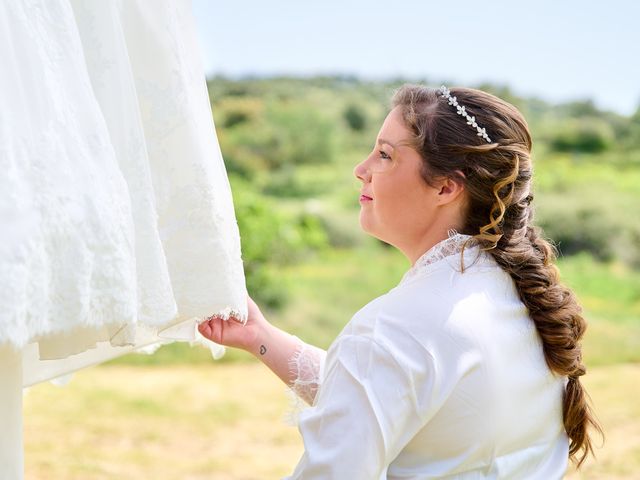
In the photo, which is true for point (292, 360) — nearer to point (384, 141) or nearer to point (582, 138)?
point (384, 141)

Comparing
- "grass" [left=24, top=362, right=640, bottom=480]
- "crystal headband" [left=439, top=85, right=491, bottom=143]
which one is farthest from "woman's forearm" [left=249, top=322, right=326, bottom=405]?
"grass" [left=24, top=362, right=640, bottom=480]

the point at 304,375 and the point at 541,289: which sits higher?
the point at 541,289

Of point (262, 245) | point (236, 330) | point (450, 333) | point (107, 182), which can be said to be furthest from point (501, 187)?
point (262, 245)

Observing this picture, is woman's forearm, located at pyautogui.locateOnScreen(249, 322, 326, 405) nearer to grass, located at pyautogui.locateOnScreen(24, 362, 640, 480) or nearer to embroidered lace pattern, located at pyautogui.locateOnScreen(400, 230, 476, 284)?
embroidered lace pattern, located at pyautogui.locateOnScreen(400, 230, 476, 284)

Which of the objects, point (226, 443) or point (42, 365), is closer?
point (42, 365)

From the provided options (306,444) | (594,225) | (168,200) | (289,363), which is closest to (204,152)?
(168,200)

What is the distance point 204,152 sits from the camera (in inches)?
45.4

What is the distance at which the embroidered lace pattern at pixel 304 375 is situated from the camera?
1.68 m

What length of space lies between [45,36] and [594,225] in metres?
10.1

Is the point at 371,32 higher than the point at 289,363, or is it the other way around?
the point at 289,363

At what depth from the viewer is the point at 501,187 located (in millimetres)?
1470

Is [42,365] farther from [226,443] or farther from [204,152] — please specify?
[226,443]

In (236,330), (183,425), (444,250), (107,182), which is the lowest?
(183,425)

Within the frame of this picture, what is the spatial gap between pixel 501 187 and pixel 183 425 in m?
4.52
